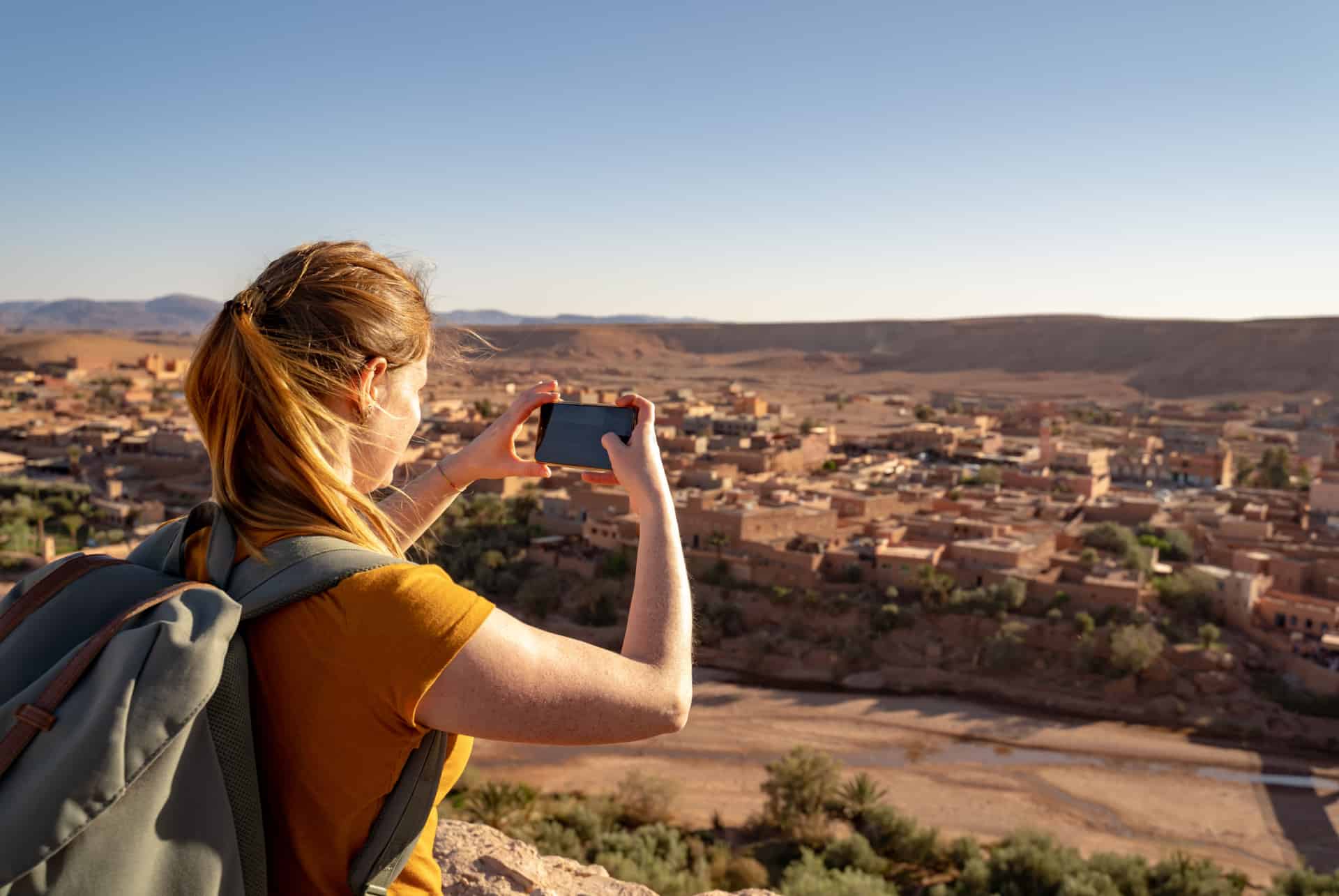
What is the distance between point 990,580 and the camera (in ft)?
57.4

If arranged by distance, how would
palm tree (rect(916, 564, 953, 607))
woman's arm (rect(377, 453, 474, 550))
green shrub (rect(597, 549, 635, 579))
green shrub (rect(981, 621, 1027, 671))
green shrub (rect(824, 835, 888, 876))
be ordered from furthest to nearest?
green shrub (rect(597, 549, 635, 579)), palm tree (rect(916, 564, 953, 607)), green shrub (rect(981, 621, 1027, 671)), green shrub (rect(824, 835, 888, 876)), woman's arm (rect(377, 453, 474, 550))

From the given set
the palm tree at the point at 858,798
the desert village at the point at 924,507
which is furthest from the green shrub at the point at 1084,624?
the palm tree at the point at 858,798

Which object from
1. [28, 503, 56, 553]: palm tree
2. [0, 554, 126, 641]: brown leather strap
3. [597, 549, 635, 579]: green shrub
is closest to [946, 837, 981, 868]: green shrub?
[597, 549, 635, 579]: green shrub

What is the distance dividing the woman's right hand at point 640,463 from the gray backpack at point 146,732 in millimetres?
384

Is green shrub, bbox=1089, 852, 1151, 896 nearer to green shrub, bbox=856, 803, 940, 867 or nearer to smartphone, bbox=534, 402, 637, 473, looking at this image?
green shrub, bbox=856, 803, 940, 867

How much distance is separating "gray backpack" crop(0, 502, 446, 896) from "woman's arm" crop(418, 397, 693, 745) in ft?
0.38

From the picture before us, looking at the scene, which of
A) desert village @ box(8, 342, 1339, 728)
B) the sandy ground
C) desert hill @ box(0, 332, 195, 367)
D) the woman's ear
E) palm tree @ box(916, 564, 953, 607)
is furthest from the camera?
desert hill @ box(0, 332, 195, 367)

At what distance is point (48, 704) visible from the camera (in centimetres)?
99

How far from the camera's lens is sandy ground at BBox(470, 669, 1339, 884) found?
1201 cm

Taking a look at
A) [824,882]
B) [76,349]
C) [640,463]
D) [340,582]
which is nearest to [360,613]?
[340,582]

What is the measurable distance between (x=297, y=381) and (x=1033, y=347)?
83.7 m

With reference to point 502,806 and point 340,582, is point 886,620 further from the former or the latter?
point 340,582

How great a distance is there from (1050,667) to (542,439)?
16.2 metres

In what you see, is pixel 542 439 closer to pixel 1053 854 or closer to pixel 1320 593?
pixel 1053 854
